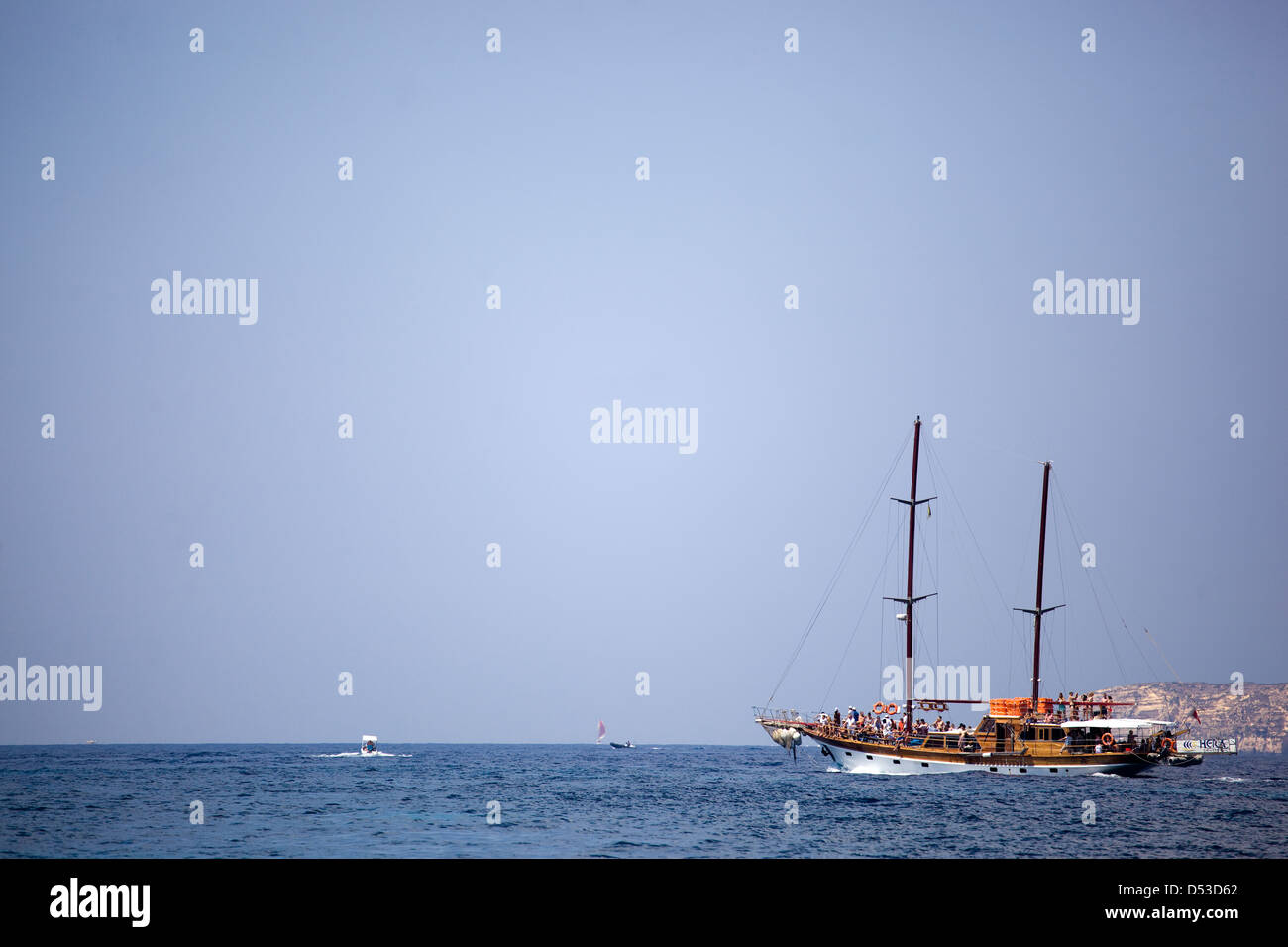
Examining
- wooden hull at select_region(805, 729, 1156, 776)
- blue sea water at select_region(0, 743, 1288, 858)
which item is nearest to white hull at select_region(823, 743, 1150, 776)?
wooden hull at select_region(805, 729, 1156, 776)

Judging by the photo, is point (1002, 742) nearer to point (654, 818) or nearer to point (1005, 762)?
point (1005, 762)

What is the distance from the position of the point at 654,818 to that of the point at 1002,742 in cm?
3955

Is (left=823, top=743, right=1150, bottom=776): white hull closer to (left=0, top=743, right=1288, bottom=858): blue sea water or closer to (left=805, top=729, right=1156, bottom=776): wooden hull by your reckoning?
(left=805, top=729, right=1156, bottom=776): wooden hull

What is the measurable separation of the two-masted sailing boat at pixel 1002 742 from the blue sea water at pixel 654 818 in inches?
55.9

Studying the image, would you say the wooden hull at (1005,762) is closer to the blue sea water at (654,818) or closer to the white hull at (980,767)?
the white hull at (980,767)

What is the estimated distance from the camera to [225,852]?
38156mm

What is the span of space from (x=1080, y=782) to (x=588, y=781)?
122 feet
